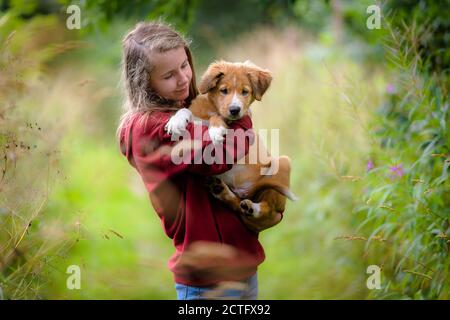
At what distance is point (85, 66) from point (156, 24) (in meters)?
11.1

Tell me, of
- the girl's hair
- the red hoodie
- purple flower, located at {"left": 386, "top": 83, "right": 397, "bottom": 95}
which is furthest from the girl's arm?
purple flower, located at {"left": 386, "top": 83, "right": 397, "bottom": 95}

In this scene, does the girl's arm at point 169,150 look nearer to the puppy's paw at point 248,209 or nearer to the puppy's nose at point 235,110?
the puppy's nose at point 235,110

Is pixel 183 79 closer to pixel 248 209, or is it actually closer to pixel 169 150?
pixel 169 150

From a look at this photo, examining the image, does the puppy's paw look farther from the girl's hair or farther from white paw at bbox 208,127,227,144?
the girl's hair

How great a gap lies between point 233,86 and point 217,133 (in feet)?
1.30

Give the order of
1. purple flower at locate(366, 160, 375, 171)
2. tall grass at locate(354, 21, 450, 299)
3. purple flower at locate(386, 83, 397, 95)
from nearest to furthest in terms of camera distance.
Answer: tall grass at locate(354, 21, 450, 299), purple flower at locate(366, 160, 375, 171), purple flower at locate(386, 83, 397, 95)

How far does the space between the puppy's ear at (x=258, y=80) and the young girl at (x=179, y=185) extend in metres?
0.24

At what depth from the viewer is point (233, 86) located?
3346 millimetres

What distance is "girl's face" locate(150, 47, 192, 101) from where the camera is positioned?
3131mm

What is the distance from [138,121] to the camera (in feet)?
10.2

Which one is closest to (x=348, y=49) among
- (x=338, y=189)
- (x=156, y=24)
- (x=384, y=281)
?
(x=338, y=189)

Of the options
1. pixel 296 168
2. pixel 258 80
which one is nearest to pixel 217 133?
pixel 258 80

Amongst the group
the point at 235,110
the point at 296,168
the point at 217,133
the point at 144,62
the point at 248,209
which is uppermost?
the point at 144,62

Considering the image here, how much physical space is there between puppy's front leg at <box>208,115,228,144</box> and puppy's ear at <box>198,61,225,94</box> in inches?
6.7
